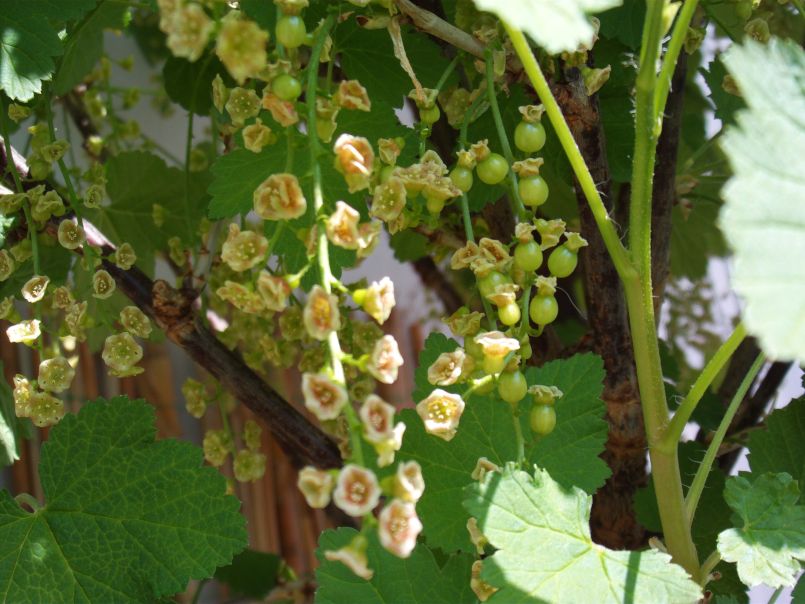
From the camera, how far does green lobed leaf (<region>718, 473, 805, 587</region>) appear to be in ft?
1.63

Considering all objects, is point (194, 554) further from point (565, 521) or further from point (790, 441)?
point (790, 441)

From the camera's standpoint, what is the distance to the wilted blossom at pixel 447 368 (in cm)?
48

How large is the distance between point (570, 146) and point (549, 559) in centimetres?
20

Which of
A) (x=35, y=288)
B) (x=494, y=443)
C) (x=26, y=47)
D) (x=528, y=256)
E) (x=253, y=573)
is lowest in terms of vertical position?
(x=253, y=573)

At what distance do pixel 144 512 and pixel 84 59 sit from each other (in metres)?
0.40

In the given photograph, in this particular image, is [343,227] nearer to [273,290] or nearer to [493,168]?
[273,290]

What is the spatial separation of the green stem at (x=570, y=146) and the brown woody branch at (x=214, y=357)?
0.33 meters

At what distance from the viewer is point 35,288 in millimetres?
630

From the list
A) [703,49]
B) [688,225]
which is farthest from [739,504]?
[703,49]

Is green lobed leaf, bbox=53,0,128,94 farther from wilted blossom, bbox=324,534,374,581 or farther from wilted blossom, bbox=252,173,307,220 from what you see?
wilted blossom, bbox=324,534,374,581

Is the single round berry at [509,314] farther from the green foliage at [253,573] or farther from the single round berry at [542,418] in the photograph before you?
the green foliage at [253,573]

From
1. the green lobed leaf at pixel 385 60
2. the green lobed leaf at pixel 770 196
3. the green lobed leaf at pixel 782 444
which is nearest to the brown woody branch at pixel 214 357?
the green lobed leaf at pixel 385 60

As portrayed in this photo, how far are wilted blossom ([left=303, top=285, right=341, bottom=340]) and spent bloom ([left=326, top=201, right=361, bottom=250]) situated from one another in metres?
0.03

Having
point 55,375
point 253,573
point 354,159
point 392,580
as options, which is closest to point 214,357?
point 55,375
